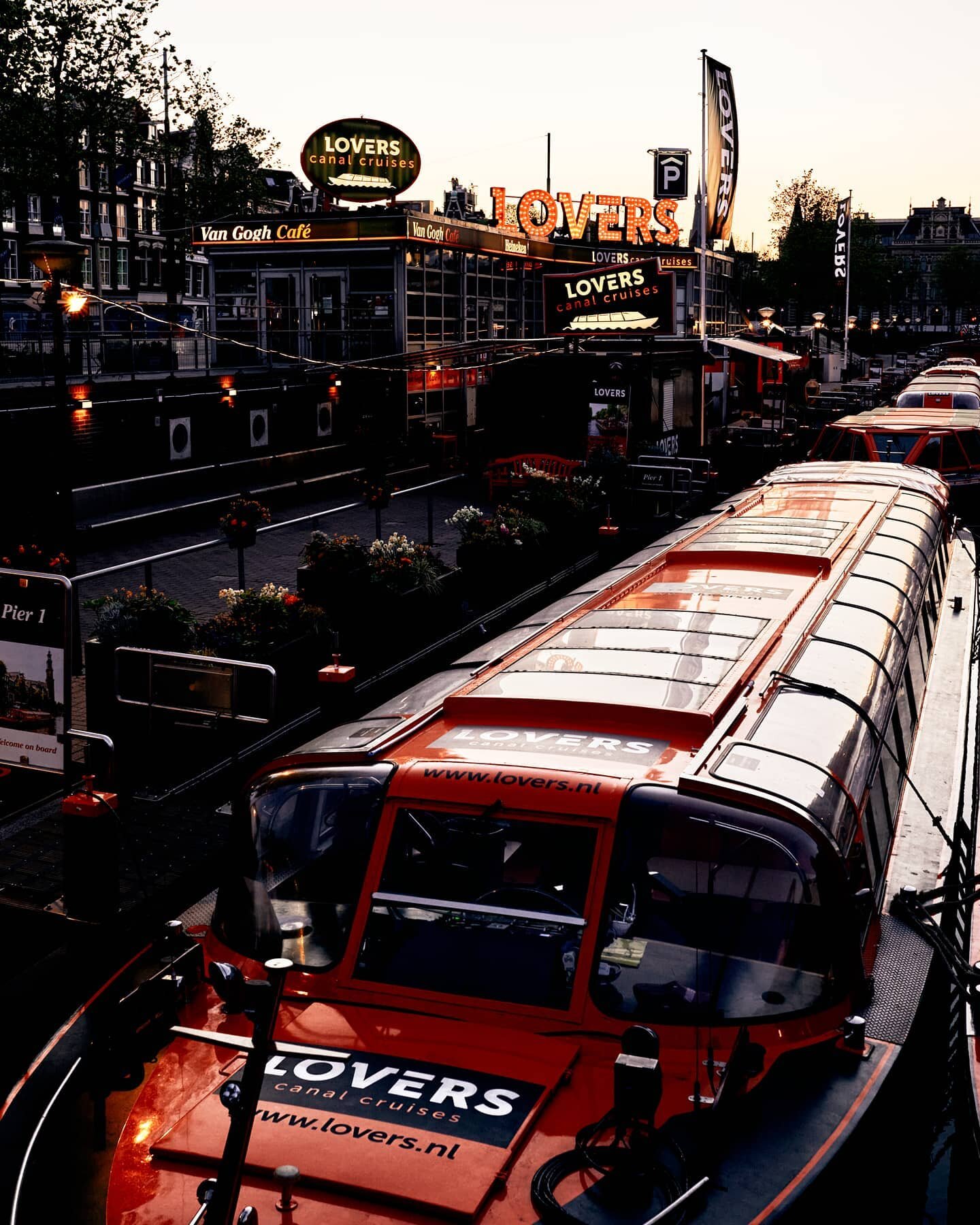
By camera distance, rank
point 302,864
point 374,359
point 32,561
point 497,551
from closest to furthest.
→ point 302,864
point 32,561
point 497,551
point 374,359

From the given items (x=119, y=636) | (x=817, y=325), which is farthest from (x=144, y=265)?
(x=119, y=636)

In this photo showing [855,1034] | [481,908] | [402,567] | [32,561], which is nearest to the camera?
[855,1034]

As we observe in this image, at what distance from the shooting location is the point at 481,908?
6.04 m

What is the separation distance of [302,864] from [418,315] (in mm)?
30175

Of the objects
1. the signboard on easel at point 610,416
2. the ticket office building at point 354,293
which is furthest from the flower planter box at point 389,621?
the ticket office building at point 354,293

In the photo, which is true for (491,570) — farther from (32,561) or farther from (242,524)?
(32,561)

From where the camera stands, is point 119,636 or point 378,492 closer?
point 119,636

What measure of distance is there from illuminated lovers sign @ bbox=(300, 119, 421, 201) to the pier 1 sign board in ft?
92.8

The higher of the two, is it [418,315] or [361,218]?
[361,218]

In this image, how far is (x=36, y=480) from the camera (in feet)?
79.5

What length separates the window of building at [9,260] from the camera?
6878 centimetres

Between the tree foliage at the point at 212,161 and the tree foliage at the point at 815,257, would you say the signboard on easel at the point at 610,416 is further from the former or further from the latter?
the tree foliage at the point at 815,257

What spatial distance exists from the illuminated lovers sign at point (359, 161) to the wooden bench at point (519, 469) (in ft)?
38.3

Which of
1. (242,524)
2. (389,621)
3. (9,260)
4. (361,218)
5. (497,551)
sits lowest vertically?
(389,621)
